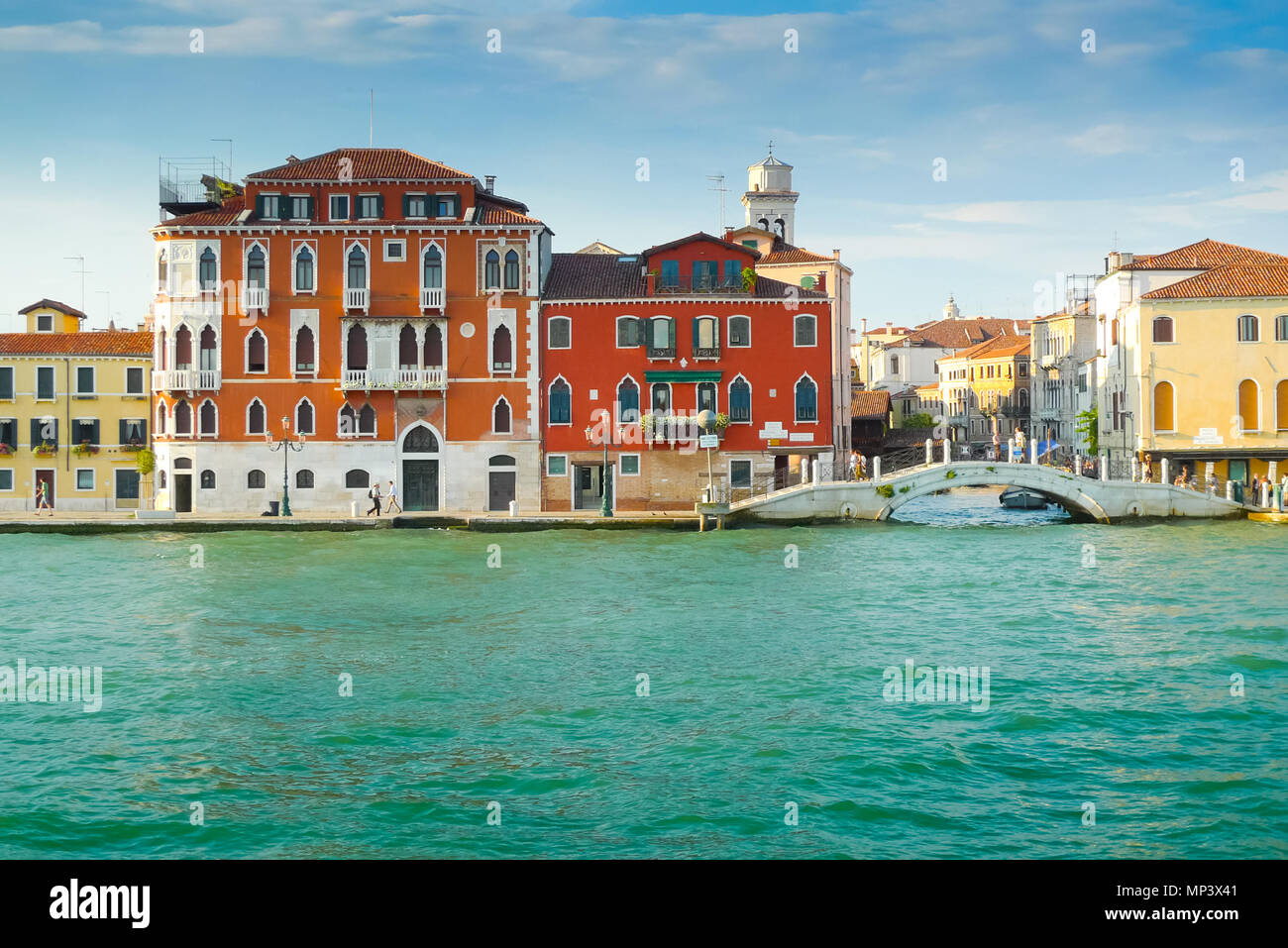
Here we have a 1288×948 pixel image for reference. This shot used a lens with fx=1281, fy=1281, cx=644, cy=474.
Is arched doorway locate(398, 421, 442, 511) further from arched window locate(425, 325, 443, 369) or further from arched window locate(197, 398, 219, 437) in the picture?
arched window locate(197, 398, 219, 437)

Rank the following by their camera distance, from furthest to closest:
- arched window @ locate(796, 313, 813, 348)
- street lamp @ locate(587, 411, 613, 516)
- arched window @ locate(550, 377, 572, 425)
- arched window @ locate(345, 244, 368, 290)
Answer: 1. arched window @ locate(550, 377, 572, 425)
2. arched window @ locate(796, 313, 813, 348)
3. arched window @ locate(345, 244, 368, 290)
4. street lamp @ locate(587, 411, 613, 516)

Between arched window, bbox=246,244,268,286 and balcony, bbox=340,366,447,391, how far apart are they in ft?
12.6

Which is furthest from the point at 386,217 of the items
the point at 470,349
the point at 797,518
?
the point at 797,518

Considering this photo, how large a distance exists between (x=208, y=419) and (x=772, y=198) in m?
29.6

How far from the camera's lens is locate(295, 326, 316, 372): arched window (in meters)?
39.1

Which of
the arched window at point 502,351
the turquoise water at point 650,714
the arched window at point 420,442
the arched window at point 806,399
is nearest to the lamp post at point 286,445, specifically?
the arched window at point 420,442

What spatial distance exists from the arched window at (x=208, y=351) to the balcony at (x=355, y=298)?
4317 mm

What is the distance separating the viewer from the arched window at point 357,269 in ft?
127

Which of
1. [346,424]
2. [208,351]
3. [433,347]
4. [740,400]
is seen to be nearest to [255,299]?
[208,351]

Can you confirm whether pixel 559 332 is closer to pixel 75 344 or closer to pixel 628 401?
pixel 628 401

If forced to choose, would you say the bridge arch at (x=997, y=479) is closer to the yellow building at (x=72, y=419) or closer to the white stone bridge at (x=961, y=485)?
the white stone bridge at (x=961, y=485)

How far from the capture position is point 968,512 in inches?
1880

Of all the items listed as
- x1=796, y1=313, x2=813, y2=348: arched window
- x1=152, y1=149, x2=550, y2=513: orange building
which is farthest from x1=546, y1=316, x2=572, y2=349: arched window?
x1=796, y1=313, x2=813, y2=348: arched window
